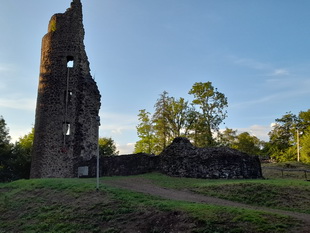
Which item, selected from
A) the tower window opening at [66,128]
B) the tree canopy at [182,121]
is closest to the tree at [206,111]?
→ the tree canopy at [182,121]

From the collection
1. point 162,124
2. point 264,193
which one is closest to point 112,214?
point 264,193

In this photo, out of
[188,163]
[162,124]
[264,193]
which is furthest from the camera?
[162,124]

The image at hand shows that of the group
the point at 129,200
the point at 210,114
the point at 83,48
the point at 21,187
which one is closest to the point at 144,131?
the point at 210,114

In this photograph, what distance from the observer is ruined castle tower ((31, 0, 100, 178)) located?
77.6 ft

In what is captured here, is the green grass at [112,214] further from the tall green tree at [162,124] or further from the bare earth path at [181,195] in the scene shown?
the tall green tree at [162,124]

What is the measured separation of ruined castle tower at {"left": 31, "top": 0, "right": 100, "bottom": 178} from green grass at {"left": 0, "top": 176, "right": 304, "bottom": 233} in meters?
7.36

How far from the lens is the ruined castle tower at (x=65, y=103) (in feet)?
77.6

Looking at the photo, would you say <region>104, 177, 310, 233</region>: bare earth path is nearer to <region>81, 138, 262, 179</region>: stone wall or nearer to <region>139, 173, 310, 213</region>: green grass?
<region>139, 173, 310, 213</region>: green grass

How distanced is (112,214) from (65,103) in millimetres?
15270

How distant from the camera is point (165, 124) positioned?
41594 millimetres

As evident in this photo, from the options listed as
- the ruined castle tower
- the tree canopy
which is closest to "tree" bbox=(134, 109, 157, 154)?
the tree canopy

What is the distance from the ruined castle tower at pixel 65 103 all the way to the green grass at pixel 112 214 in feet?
24.1

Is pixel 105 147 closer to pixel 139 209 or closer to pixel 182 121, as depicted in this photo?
pixel 182 121

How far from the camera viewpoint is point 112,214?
11.0 m
